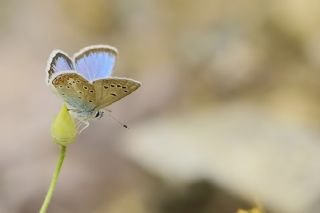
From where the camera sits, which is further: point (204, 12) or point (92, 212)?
point (204, 12)

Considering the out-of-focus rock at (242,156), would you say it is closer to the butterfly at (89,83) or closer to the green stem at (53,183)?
the butterfly at (89,83)

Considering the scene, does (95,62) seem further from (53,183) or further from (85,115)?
(53,183)

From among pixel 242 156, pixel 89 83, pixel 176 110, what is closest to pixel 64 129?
pixel 89 83

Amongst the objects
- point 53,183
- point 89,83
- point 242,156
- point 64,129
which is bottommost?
point 53,183

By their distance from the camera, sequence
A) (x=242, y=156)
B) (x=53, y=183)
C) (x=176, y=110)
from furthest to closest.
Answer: (x=176, y=110) → (x=242, y=156) → (x=53, y=183)

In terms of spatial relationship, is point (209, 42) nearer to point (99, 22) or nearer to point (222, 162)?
point (99, 22)

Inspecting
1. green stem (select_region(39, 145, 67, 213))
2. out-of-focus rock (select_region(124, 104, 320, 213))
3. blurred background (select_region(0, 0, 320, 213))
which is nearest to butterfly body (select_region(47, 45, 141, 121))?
green stem (select_region(39, 145, 67, 213))

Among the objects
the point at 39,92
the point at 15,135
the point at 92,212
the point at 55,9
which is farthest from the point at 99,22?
the point at 92,212

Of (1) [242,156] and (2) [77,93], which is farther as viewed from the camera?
(1) [242,156]
